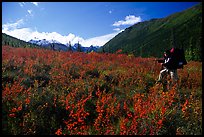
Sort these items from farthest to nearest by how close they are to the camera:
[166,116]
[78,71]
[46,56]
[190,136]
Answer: [46,56] → [78,71] → [166,116] → [190,136]

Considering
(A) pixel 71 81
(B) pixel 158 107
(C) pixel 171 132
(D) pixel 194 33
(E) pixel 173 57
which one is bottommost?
(C) pixel 171 132

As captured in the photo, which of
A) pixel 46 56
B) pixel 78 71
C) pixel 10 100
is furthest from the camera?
pixel 46 56

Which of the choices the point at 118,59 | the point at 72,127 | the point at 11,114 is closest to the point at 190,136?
the point at 72,127

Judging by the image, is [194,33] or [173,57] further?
[194,33]

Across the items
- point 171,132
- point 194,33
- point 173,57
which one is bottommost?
point 171,132

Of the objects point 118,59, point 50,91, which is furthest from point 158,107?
point 118,59

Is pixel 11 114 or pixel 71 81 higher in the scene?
Result: pixel 71 81

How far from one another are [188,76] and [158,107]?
18.4 feet

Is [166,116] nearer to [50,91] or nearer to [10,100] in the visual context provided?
[50,91]

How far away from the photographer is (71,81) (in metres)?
9.87

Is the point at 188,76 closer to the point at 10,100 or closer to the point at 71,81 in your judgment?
the point at 71,81

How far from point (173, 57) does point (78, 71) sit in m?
4.69

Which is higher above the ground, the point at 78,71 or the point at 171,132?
the point at 78,71

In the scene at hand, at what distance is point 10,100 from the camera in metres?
7.71
